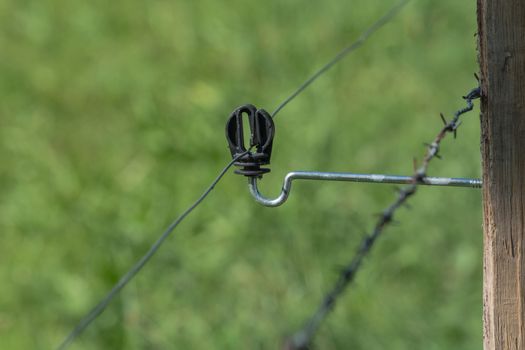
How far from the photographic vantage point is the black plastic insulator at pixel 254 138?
169 cm

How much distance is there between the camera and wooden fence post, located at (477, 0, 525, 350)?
57.5 inches

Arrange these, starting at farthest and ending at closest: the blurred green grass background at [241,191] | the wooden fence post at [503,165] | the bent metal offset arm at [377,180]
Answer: the blurred green grass background at [241,191] → the bent metal offset arm at [377,180] → the wooden fence post at [503,165]

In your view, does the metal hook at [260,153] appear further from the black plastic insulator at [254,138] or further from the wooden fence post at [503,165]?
the wooden fence post at [503,165]

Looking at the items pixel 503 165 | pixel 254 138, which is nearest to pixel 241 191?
pixel 254 138

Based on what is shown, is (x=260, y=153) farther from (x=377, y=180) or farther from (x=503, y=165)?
(x=503, y=165)

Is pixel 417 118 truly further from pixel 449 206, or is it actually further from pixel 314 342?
pixel 314 342

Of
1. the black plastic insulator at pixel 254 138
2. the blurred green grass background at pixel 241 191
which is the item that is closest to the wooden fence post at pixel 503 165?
the black plastic insulator at pixel 254 138

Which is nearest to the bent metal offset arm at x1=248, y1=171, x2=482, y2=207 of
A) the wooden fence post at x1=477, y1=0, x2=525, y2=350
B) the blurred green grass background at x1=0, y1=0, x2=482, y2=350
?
the wooden fence post at x1=477, y1=0, x2=525, y2=350

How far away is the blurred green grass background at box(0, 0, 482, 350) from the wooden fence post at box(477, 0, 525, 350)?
2014 millimetres

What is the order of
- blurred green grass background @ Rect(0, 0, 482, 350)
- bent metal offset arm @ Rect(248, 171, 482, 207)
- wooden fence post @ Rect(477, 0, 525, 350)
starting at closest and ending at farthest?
wooden fence post @ Rect(477, 0, 525, 350)
bent metal offset arm @ Rect(248, 171, 482, 207)
blurred green grass background @ Rect(0, 0, 482, 350)

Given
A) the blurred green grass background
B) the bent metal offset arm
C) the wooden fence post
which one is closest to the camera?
the wooden fence post

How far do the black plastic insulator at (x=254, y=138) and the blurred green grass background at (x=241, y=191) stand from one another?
6.13 feet

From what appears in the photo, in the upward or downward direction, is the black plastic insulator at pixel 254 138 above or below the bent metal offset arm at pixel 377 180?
above

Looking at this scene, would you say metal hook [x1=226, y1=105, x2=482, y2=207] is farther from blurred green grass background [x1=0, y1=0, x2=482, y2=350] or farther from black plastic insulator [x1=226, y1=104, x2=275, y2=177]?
blurred green grass background [x1=0, y1=0, x2=482, y2=350]
